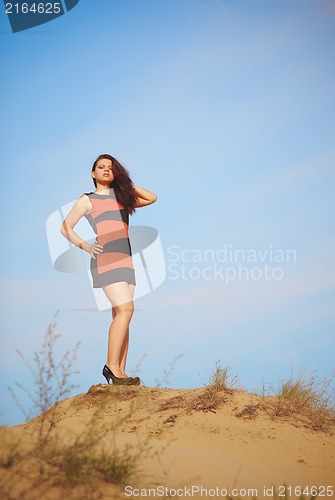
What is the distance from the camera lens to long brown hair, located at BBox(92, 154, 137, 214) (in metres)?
6.84

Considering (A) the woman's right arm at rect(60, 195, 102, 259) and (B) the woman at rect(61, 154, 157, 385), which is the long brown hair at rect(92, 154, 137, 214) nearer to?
(B) the woman at rect(61, 154, 157, 385)

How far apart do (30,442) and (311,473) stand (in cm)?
275

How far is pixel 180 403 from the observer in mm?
6203

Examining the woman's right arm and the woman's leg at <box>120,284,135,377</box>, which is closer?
the woman's right arm

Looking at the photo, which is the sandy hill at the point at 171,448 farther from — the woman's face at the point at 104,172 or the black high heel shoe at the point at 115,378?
the woman's face at the point at 104,172

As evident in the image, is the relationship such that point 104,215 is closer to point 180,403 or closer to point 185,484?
point 180,403

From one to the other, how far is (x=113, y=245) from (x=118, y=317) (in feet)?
2.92

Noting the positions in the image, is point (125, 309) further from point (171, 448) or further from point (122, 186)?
point (171, 448)

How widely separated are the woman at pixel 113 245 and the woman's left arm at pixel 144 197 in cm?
9

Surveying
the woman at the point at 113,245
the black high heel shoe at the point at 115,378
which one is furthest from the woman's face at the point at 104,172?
the black high heel shoe at the point at 115,378

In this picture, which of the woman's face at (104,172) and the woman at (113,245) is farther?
the woman's face at (104,172)

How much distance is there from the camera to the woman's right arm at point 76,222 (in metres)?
6.40

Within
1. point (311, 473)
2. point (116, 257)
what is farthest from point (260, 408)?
point (116, 257)

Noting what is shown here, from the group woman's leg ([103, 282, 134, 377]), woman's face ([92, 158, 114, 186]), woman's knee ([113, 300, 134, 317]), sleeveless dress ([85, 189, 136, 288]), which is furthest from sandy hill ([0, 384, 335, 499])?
woman's face ([92, 158, 114, 186])
